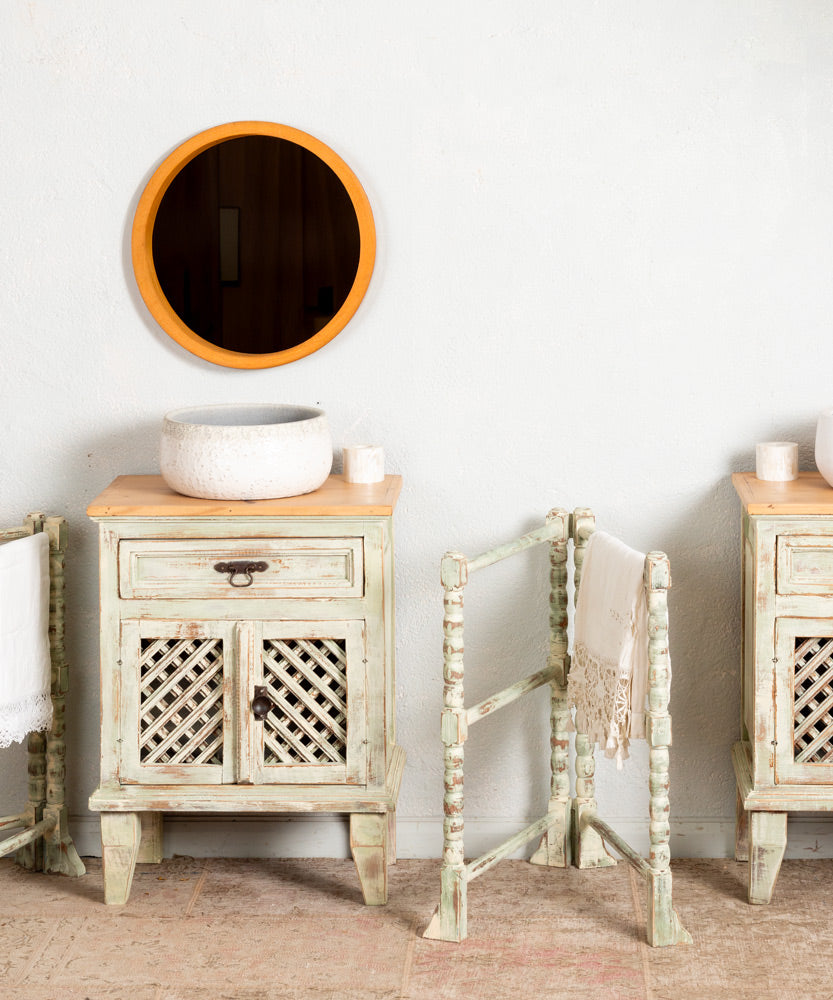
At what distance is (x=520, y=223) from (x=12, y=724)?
59.0 inches

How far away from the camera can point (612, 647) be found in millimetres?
2385

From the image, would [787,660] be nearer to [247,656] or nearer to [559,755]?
[559,755]

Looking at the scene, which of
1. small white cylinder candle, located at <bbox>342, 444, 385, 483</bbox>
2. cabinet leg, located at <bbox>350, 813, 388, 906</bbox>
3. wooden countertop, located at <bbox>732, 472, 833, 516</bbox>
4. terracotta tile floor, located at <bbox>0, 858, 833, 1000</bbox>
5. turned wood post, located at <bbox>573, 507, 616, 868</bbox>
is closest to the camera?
terracotta tile floor, located at <bbox>0, 858, 833, 1000</bbox>

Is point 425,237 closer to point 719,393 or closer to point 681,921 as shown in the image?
point 719,393

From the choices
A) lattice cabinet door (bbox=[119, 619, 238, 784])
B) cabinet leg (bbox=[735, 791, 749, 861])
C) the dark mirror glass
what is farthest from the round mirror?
cabinet leg (bbox=[735, 791, 749, 861])

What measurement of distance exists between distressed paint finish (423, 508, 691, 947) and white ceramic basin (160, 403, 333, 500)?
1.15 ft

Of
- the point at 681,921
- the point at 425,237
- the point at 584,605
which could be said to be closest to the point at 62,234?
the point at 425,237

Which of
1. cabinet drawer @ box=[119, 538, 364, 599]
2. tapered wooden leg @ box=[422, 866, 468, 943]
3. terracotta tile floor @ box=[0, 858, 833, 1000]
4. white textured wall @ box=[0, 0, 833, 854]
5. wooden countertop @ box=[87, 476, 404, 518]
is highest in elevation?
white textured wall @ box=[0, 0, 833, 854]

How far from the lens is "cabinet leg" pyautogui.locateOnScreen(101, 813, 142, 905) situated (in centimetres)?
250

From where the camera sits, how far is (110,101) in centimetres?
263

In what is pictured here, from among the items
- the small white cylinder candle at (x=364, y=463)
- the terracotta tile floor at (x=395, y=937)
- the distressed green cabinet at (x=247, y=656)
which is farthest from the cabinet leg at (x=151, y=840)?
the small white cylinder candle at (x=364, y=463)

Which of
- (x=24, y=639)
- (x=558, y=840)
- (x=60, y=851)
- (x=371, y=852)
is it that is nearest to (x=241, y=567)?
(x=24, y=639)

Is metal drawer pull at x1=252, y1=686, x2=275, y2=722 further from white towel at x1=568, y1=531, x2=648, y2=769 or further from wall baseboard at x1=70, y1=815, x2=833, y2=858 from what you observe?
white towel at x1=568, y1=531, x2=648, y2=769

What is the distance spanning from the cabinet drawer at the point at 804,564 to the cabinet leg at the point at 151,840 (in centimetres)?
147
